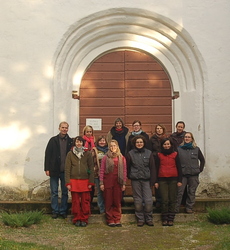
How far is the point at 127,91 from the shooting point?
28.7ft

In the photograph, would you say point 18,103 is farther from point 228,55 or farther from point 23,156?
point 228,55

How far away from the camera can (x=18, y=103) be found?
26.4 ft

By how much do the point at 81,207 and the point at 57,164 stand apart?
875 mm

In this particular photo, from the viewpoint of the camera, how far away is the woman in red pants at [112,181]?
683 centimetres

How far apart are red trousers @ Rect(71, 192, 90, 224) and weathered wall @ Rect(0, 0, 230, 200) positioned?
51.3 inches

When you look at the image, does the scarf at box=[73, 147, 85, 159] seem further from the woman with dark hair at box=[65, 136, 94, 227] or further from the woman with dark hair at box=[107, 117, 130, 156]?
the woman with dark hair at box=[107, 117, 130, 156]

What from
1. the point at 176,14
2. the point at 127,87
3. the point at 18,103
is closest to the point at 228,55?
the point at 176,14

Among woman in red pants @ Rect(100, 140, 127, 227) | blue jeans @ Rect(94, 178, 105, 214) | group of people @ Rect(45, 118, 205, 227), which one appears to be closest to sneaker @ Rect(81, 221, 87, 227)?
group of people @ Rect(45, 118, 205, 227)

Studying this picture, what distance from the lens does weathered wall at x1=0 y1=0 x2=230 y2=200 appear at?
26.2 feet

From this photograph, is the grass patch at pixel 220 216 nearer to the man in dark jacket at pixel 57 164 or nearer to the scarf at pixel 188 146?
the scarf at pixel 188 146

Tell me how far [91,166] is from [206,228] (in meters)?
2.08

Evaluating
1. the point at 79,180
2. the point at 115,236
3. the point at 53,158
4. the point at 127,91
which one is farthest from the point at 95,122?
the point at 115,236

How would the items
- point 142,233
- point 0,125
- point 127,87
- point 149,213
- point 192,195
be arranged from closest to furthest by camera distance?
point 142,233 → point 149,213 → point 192,195 → point 0,125 → point 127,87

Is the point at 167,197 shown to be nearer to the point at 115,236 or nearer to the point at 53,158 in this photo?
the point at 115,236
